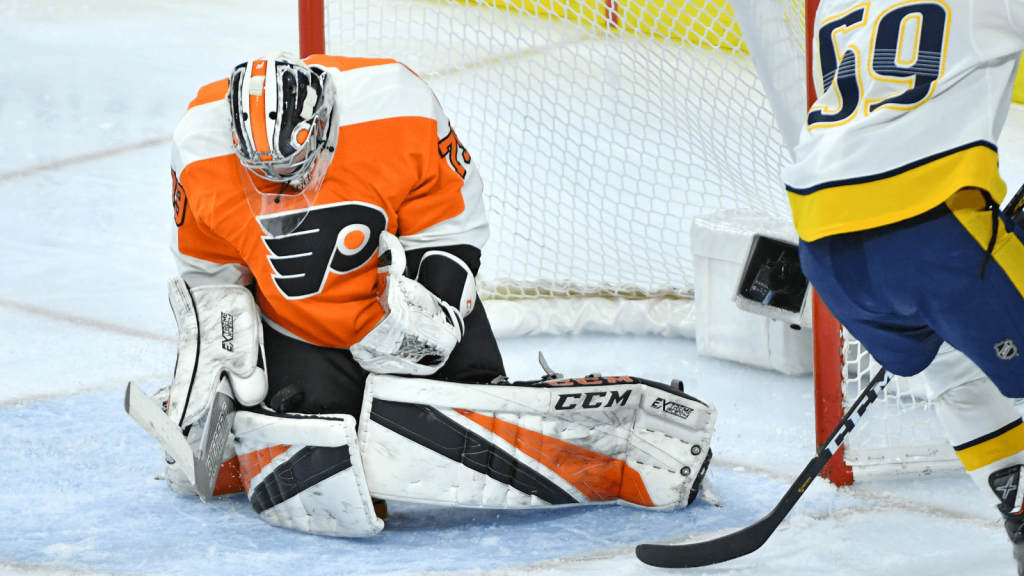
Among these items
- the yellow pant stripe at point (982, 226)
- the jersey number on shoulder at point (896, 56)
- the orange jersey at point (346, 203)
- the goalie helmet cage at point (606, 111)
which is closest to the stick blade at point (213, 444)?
the orange jersey at point (346, 203)

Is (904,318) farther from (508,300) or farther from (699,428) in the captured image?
(508,300)

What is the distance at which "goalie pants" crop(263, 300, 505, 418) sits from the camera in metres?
2.11

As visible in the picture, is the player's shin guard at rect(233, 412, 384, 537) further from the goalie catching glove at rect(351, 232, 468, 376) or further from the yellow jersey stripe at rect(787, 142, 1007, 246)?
the yellow jersey stripe at rect(787, 142, 1007, 246)

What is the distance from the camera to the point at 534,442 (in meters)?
2.04

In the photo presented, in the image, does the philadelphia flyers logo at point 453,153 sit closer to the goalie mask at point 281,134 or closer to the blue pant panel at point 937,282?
the goalie mask at point 281,134

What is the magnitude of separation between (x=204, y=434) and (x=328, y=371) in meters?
0.27

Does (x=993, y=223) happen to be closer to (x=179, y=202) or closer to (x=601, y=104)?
(x=179, y=202)

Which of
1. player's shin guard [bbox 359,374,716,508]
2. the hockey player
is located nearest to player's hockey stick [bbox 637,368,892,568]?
player's shin guard [bbox 359,374,716,508]

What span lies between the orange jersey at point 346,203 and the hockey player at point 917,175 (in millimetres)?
746

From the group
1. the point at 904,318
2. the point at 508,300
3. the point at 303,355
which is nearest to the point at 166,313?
the point at 508,300

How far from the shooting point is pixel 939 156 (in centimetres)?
140

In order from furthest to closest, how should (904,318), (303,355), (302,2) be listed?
(302,2), (303,355), (904,318)

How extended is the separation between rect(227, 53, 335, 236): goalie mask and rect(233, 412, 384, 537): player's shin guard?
0.36 meters

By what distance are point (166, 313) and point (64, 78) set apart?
2987 millimetres
